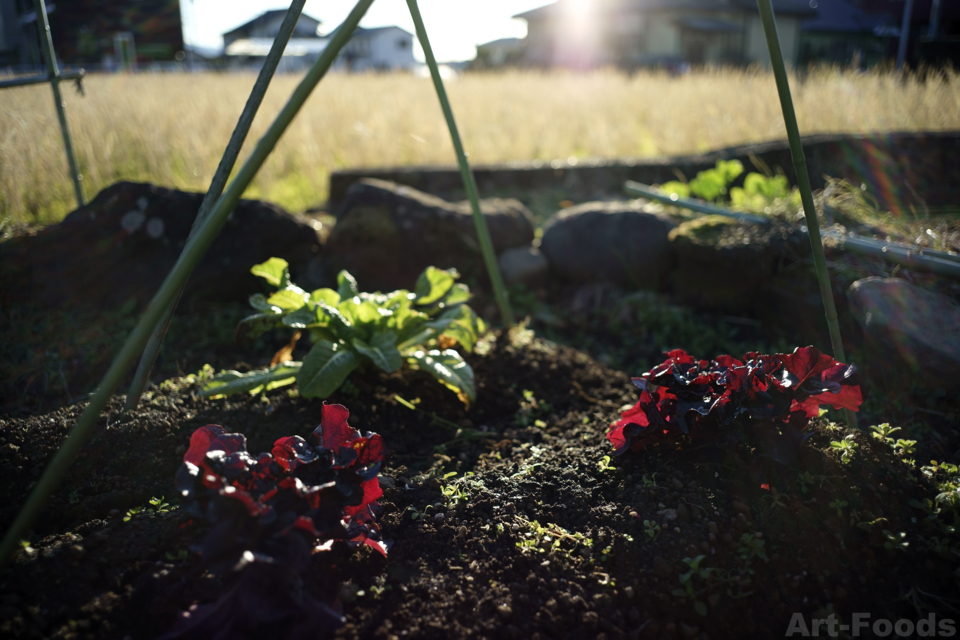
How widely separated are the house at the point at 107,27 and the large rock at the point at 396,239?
547 inches

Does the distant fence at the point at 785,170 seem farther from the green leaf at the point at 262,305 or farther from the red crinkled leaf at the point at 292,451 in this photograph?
the red crinkled leaf at the point at 292,451

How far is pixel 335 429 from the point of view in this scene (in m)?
1.43

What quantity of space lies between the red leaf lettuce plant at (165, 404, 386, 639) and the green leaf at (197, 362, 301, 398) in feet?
2.21

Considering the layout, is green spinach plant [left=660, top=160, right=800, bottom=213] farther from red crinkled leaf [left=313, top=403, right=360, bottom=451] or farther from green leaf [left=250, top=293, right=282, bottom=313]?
red crinkled leaf [left=313, top=403, right=360, bottom=451]

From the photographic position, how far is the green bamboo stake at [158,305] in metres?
1.11

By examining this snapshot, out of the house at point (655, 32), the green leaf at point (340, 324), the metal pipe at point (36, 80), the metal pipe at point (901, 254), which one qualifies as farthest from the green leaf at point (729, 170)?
the house at point (655, 32)

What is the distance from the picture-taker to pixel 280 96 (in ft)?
24.6

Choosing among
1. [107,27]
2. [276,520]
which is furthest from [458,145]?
[107,27]

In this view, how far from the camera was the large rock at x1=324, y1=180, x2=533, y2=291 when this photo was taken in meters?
3.49

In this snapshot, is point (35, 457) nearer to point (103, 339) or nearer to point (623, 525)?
point (103, 339)

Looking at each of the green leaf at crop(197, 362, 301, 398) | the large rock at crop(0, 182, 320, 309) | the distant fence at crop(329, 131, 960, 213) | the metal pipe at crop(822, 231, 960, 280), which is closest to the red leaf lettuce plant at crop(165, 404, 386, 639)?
the green leaf at crop(197, 362, 301, 398)

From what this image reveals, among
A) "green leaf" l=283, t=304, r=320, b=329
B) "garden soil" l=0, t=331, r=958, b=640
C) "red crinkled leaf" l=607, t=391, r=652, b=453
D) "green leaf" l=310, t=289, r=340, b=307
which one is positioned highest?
"green leaf" l=310, t=289, r=340, b=307

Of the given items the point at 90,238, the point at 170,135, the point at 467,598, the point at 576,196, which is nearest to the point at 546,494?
the point at 467,598

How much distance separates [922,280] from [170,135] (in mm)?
5876
